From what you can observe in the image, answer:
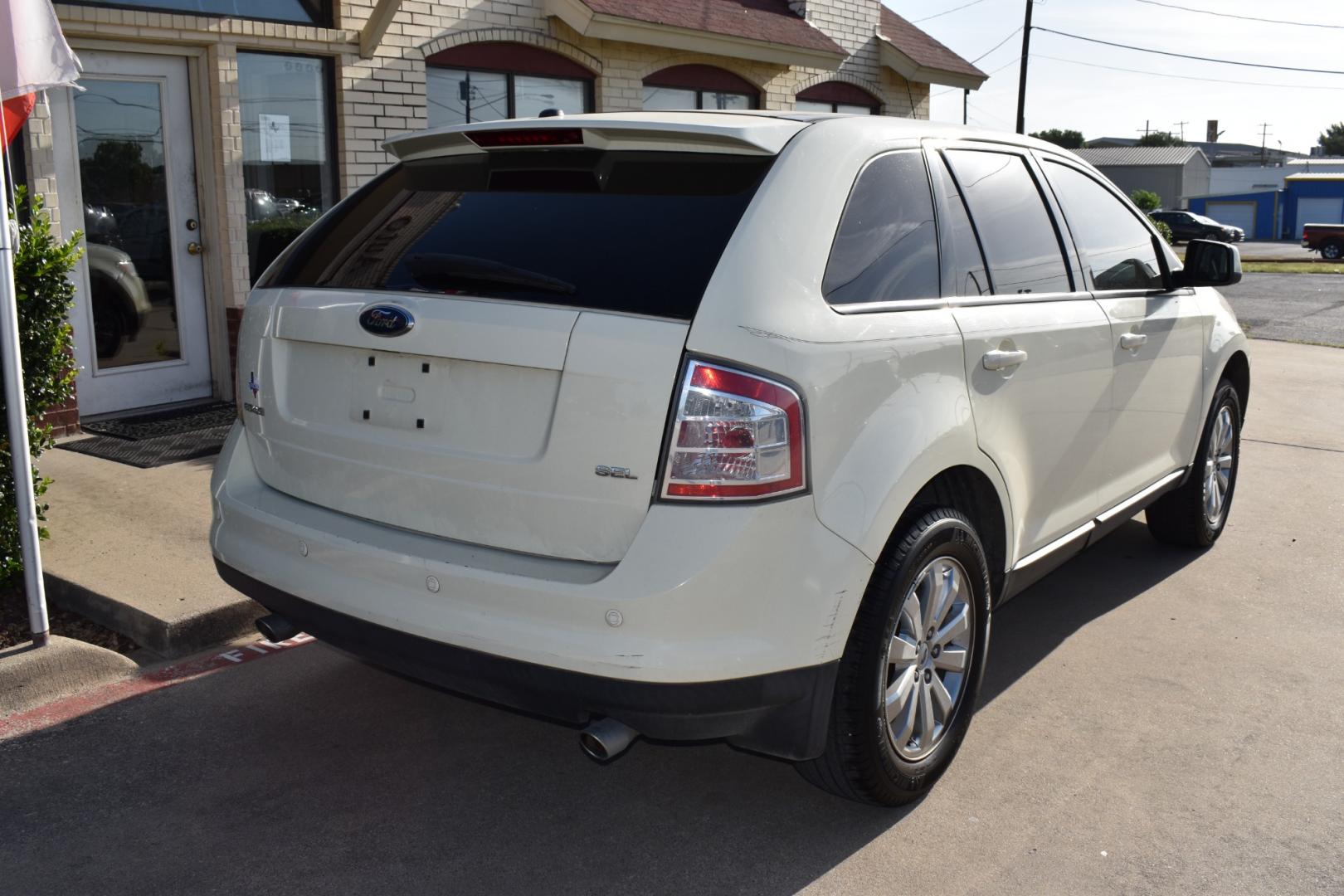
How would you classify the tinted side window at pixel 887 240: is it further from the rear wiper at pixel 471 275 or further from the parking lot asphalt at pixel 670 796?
the parking lot asphalt at pixel 670 796

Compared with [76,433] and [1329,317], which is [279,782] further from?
[1329,317]

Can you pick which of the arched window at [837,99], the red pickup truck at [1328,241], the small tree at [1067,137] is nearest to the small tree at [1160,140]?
the small tree at [1067,137]

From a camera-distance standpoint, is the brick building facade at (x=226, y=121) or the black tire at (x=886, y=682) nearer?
the black tire at (x=886, y=682)

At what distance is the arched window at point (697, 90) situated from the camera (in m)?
12.4

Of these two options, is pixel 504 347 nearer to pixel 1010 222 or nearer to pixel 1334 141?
pixel 1010 222

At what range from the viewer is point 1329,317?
20578 millimetres

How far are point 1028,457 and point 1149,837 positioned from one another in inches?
46.8

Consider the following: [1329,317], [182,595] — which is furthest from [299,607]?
[1329,317]

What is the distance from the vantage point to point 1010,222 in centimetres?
424

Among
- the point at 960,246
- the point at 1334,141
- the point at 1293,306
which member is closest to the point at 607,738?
the point at 960,246

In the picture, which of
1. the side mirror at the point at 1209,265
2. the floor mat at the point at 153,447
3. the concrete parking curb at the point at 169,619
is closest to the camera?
the concrete parking curb at the point at 169,619

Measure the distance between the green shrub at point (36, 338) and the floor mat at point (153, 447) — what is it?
6.13 ft

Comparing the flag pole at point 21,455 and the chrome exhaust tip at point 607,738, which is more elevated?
the flag pole at point 21,455

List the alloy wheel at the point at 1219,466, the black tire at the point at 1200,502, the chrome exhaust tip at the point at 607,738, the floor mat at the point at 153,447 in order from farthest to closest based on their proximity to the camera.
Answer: the floor mat at the point at 153,447 < the alloy wheel at the point at 1219,466 < the black tire at the point at 1200,502 < the chrome exhaust tip at the point at 607,738
